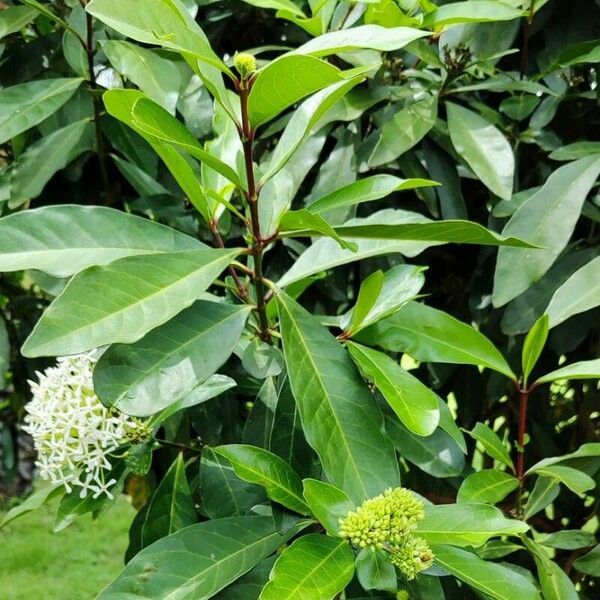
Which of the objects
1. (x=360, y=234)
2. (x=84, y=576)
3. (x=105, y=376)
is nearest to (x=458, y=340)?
(x=360, y=234)

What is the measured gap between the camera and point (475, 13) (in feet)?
4.12

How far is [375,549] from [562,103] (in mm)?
953

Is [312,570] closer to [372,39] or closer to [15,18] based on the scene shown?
[372,39]

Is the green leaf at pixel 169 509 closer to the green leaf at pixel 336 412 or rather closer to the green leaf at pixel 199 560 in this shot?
the green leaf at pixel 199 560

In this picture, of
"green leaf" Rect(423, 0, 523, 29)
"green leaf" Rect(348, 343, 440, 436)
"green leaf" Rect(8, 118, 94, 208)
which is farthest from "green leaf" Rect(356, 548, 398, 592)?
"green leaf" Rect(8, 118, 94, 208)

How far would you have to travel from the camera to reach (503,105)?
1452 mm

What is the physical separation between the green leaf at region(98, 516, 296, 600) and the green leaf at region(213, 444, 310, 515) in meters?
0.07

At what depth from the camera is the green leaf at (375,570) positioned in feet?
2.92

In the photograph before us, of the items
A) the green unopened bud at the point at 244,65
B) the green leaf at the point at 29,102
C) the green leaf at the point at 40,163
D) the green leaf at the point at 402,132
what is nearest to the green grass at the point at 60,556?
the green leaf at the point at 40,163

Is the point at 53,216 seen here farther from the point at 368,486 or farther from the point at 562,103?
the point at 562,103

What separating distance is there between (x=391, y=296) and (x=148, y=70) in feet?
1.74

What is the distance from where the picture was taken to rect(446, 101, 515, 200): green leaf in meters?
1.33

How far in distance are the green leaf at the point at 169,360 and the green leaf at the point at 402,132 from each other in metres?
0.46

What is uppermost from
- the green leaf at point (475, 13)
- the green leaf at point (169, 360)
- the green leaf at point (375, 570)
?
the green leaf at point (475, 13)
